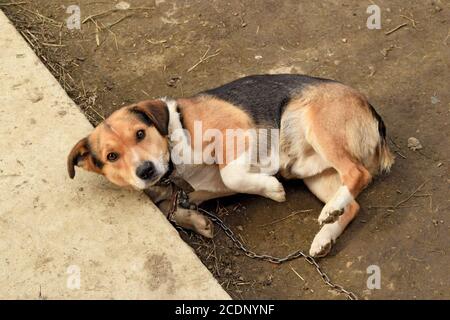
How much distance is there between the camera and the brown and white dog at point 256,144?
4.79 m

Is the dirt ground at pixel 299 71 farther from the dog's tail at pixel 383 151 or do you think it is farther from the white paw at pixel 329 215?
the white paw at pixel 329 215

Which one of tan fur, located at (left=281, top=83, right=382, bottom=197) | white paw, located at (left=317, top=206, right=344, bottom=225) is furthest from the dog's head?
white paw, located at (left=317, top=206, right=344, bottom=225)

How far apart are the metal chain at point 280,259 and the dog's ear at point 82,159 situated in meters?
0.95

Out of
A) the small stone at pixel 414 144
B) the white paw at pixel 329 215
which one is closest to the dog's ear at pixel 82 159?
the white paw at pixel 329 215

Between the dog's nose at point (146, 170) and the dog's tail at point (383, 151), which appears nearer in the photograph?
the dog's nose at point (146, 170)

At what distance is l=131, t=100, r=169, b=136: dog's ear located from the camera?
15.9ft

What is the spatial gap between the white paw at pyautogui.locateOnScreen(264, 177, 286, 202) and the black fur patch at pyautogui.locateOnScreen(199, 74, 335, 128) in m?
0.45

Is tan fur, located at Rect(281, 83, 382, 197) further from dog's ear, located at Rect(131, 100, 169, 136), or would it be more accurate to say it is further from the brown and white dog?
dog's ear, located at Rect(131, 100, 169, 136)

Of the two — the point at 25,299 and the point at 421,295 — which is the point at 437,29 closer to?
the point at 421,295

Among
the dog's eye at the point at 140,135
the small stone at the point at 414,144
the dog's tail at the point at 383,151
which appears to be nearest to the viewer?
the dog's eye at the point at 140,135

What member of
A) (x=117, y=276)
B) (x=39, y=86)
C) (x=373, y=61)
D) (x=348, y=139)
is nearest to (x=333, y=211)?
(x=348, y=139)

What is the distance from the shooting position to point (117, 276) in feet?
14.6

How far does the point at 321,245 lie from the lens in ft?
15.8

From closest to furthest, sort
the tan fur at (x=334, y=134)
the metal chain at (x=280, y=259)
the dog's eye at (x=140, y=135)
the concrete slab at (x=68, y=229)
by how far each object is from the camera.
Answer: the concrete slab at (x=68, y=229) < the metal chain at (x=280, y=259) < the dog's eye at (x=140, y=135) < the tan fur at (x=334, y=134)
